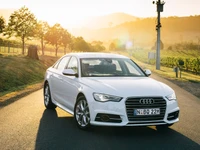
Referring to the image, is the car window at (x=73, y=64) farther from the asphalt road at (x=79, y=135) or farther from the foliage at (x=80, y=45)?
the foliage at (x=80, y=45)

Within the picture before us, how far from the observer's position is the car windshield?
28.2 feet

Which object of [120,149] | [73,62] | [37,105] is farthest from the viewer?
[37,105]

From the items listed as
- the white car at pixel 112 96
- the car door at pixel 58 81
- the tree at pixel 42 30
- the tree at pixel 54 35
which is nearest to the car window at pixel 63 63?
the car door at pixel 58 81

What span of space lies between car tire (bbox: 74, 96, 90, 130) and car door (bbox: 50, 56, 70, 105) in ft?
4.56

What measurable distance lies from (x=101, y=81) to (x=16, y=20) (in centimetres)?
5174

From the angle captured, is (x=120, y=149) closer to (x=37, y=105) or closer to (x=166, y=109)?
(x=166, y=109)

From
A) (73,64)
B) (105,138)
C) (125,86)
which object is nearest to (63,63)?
(73,64)

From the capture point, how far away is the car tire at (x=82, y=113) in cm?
762

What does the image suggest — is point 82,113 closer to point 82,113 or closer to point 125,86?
point 82,113

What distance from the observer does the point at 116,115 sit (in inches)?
281

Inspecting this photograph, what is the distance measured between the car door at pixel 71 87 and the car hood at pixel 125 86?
1.03 ft

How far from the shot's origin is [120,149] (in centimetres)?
614

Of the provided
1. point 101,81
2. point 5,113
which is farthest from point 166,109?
point 5,113

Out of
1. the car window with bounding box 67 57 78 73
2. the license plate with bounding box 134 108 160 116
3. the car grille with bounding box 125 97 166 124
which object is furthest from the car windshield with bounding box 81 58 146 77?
the license plate with bounding box 134 108 160 116
